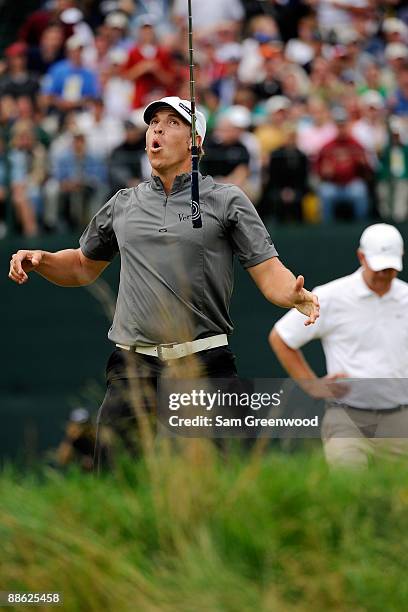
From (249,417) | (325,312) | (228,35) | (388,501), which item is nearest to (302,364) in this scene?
(325,312)

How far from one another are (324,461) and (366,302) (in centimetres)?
317

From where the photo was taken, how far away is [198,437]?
5859 mm

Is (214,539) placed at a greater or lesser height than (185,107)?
lesser

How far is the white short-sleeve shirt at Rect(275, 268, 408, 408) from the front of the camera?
8.95 meters

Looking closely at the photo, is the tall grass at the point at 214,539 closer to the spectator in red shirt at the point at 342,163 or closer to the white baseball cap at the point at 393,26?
the spectator in red shirt at the point at 342,163

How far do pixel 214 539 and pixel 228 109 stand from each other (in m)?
8.94

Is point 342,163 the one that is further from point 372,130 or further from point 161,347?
point 161,347

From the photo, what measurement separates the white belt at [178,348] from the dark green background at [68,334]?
6496mm

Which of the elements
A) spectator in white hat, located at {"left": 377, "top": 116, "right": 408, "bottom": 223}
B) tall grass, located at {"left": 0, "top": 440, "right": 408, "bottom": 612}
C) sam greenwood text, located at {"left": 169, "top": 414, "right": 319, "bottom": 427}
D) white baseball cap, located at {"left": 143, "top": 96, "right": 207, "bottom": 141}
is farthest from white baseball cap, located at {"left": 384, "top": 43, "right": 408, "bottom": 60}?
tall grass, located at {"left": 0, "top": 440, "right": 408, "bottom": 612}

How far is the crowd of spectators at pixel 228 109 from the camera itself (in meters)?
13.4

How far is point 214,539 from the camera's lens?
17.4 ft

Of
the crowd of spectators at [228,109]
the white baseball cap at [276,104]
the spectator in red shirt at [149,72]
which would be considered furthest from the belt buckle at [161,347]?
the spectator in red shirt at [149,72]

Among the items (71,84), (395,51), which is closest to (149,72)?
(71,84)

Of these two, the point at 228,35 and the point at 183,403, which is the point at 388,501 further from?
the point at 228,35
